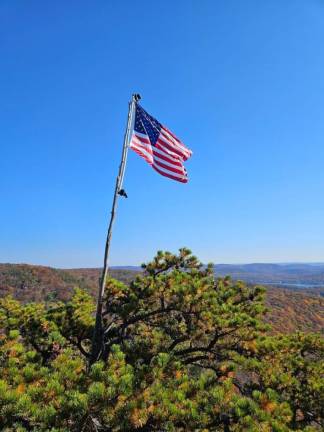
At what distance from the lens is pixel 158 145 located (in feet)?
33.4

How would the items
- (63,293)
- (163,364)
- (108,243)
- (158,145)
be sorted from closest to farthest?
(163,364), (108,243), (158,145), (63,293)

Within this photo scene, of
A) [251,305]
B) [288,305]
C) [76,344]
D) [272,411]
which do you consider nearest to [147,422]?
[272,411]

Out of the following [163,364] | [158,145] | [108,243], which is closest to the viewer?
[163,364]

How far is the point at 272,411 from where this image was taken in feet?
19.2

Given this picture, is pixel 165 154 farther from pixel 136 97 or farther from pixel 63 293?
pixel 63 293

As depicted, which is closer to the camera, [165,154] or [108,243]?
[108,243]

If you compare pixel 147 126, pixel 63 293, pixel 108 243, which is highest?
pixel 147 126

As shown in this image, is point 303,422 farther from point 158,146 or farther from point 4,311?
point 4,311

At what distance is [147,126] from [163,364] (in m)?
6.74

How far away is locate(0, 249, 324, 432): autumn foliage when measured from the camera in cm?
543

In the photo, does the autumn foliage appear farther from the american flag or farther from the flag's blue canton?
the flag's blue canton

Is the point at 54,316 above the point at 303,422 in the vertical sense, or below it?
above

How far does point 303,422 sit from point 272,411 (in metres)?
3.32

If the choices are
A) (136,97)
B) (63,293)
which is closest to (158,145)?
(136,97)
